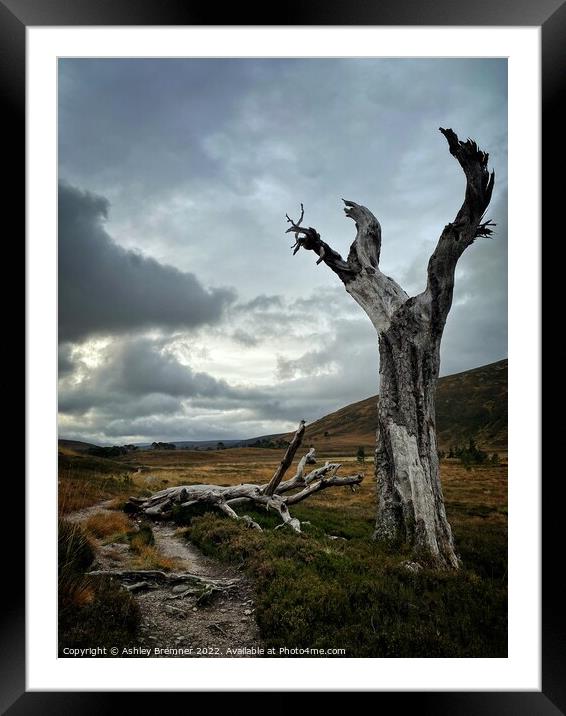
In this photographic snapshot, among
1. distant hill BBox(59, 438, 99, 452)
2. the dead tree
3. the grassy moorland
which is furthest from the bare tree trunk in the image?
distant hill BBox(59, 438, 99, 452)

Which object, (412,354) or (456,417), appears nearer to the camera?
(412,354)

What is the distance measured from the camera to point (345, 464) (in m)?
8.28

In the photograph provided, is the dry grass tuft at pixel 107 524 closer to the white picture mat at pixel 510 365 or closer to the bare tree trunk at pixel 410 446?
the white picture mat at pixel 510 365

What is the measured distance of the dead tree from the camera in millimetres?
5363

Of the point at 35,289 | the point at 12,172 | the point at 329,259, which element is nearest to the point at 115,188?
the point at 12,172

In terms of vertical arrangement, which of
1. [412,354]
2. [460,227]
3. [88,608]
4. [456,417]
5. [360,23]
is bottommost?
[88,608]

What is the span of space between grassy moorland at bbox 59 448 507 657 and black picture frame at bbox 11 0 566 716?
0.50 metres

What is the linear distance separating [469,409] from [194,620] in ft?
15.6

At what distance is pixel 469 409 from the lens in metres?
5.66

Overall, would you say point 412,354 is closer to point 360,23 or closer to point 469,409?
point 469,409

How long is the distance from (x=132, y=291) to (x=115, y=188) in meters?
1.48

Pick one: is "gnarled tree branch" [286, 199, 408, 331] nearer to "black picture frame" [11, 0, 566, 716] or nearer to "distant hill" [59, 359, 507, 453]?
"distant hill" [59, 359, 507, 453]

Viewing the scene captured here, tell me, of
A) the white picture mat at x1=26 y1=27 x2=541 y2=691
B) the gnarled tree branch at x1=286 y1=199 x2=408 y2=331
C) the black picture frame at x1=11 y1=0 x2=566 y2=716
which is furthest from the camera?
the gnarled tree branch at x1=286 y1=199 x2=408 y2=331

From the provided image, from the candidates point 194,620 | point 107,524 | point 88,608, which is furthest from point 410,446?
point 88,608
